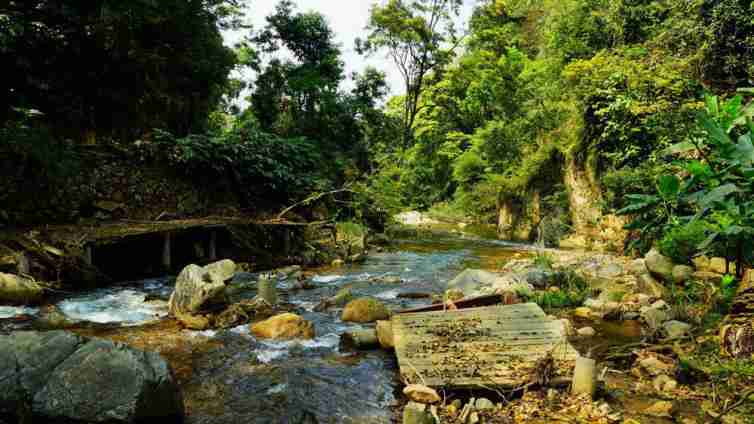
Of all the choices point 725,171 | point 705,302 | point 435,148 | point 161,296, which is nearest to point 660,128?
point 705,302

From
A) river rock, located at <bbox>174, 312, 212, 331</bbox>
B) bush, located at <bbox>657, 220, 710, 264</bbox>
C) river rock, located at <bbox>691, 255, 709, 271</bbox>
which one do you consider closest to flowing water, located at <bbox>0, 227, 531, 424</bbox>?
river rock, located at <bbox>174, 312, 212, 331</bbox>

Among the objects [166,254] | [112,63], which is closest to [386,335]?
[166,254]

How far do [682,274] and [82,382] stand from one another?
8.13 metres

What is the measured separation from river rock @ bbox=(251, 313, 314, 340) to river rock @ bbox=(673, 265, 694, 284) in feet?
19.5

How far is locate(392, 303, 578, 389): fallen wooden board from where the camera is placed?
157 inches

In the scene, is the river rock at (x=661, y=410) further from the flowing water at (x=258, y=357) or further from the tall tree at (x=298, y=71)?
the tall tree at (x=298, y=71)

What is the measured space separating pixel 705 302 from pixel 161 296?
860 centimetres

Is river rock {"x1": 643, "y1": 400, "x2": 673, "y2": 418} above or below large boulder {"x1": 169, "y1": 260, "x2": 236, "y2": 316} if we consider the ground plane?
below

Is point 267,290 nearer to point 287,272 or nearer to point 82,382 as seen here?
point 287,272

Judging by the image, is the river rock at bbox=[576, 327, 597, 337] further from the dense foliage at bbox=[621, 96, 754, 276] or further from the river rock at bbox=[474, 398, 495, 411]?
the river rock at bbox=[474, 398, 495, 411]

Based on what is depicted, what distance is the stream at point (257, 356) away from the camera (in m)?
3.89

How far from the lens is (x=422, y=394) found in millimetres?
3816

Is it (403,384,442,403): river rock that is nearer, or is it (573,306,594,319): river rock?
(403,384,442,403): river rock

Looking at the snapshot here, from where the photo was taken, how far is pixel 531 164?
18516 millimetres
